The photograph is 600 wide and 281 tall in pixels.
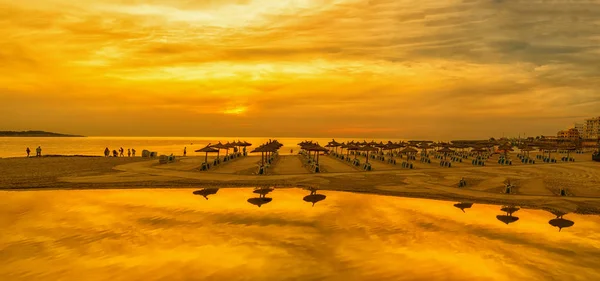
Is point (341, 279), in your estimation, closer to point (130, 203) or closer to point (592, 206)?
point (130, 203)

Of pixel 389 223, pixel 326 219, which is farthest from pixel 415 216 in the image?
pixel 326 219

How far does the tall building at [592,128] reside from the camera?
14340cm

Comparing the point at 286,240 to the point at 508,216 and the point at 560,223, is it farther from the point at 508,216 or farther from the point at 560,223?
the point at 560,223

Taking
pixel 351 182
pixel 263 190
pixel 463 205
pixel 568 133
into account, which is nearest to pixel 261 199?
pixel 263 190

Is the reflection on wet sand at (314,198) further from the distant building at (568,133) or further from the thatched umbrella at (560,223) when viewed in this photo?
the distant building at (568,133)

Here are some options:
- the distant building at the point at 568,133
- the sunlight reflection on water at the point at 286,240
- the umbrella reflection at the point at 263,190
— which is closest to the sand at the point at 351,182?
the umbrella reflection at the point at 263,190

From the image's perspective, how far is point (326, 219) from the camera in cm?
1512

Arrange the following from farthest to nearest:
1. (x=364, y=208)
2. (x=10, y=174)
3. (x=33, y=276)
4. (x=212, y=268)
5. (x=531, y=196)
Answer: (x=10, y=174) → (x=531, y=196) → (x=364, y=208) → (x=212, y=268) → (x=33, y=276)

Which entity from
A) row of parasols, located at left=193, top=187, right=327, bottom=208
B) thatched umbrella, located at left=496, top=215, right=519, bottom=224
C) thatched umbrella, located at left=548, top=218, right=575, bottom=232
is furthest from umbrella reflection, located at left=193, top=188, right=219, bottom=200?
thatched umbrella, located at left=548, top=218, right=575, bottom=232

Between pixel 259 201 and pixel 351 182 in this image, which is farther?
pixel 351 182

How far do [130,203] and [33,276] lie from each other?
952cm

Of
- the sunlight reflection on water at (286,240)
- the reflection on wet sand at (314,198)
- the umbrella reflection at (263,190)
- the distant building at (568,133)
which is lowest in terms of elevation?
the sunlight reflection on water at (286,240)

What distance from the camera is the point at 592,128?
489ft

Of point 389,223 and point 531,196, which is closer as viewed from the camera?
point 389,223
